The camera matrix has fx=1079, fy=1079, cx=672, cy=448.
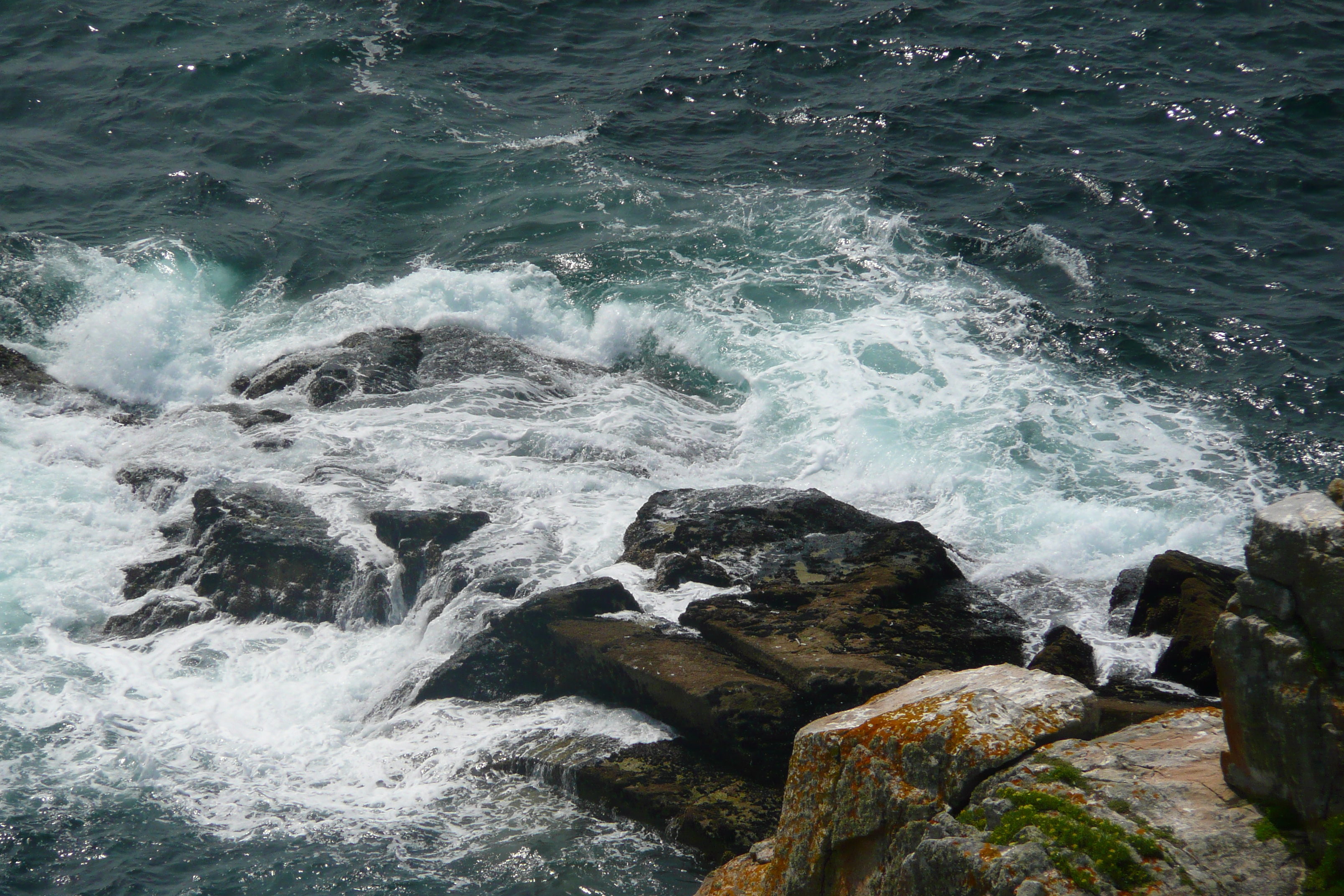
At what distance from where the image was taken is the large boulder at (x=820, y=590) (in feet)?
33.2

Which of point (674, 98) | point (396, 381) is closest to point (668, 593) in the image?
point (396, 381)

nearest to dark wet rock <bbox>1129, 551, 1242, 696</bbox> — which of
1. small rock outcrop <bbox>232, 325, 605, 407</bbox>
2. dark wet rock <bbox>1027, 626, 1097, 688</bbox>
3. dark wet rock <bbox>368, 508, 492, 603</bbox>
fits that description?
dark wet rock <bbox>1027, 626, 1097, 688</bbox>

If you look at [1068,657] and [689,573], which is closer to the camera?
[1068,657]

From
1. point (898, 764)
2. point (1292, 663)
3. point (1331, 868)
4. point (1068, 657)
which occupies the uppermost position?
point (1292, 663)

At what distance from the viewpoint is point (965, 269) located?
19.7m

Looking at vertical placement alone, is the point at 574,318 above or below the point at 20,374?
above

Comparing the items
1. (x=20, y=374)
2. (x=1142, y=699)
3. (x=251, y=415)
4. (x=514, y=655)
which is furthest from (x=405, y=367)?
(x=1142, y=699)

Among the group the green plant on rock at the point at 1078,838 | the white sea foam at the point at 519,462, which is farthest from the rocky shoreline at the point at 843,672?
the white sea foam at the point at 519,462

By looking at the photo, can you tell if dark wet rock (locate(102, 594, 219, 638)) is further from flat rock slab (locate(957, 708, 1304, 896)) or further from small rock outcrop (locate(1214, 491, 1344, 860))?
small rock outcrop (locate(1214, 491, 1344, 860))

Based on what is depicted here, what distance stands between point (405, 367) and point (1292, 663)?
49.2 feet

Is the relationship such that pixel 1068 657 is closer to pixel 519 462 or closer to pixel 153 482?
pixel 519 462

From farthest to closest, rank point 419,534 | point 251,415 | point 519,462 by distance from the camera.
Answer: point 251,415
point 519,462
point 419,534

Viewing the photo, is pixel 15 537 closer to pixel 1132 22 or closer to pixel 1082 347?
pixel 1082 347

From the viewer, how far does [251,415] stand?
16625 mm
